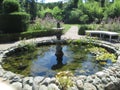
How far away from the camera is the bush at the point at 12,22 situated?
11.3m

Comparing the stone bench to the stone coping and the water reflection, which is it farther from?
the stone coping

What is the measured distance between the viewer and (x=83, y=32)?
1214 centimetres

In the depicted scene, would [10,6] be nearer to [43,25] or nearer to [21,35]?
[21,35]

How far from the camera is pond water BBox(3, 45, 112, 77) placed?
5.79 metres

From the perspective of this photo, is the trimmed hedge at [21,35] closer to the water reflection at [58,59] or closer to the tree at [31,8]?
the water reflection at [58,59]

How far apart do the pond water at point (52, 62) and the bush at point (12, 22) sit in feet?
11.9

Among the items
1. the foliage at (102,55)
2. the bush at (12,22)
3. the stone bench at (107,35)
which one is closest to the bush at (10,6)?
the bush at (12,22)

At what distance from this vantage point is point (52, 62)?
6.74m

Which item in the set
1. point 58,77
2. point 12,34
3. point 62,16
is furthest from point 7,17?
point 62,16

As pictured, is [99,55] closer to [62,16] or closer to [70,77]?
[70,77]

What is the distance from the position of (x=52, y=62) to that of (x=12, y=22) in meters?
5.73

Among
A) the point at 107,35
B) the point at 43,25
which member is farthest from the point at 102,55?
the point at 43,25

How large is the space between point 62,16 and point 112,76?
71.2 feet

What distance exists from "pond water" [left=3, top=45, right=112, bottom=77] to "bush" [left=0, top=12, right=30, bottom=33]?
143 inches
